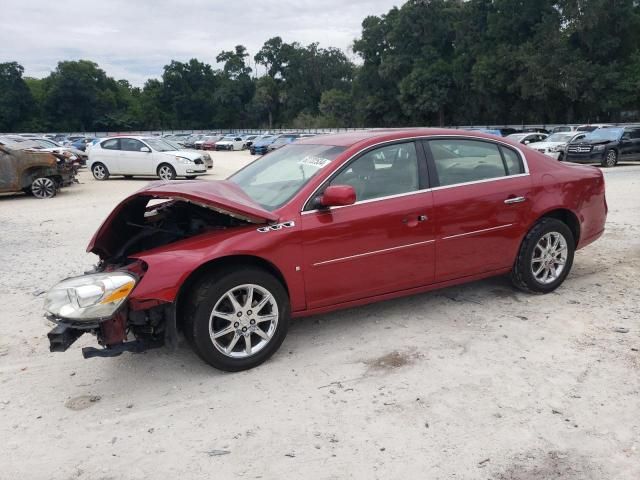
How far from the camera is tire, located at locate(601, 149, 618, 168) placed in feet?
63.6

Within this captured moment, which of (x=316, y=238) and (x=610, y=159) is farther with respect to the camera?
(x=610, y=159)

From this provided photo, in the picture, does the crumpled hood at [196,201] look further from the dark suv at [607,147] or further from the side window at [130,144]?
the dark suv at [607,147]

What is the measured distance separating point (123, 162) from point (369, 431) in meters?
17.1

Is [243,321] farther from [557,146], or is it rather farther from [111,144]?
[557,146]

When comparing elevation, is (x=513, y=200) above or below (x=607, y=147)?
below

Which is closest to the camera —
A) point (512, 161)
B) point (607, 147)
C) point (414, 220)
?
point (414, 220)

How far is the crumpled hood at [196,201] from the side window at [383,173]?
717 millimetres

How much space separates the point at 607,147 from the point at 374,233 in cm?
Result: 1868

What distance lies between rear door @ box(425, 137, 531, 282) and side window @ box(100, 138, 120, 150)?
16.0 metres

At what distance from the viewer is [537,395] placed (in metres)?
3.31

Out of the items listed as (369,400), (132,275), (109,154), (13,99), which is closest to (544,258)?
(369,400)

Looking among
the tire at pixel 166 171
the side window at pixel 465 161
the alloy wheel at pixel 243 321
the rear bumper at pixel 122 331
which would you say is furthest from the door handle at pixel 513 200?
the tire at pixel 166 171

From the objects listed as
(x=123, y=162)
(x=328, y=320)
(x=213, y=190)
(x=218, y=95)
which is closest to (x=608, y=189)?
(x=328, y=320)

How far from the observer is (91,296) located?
328 cm
